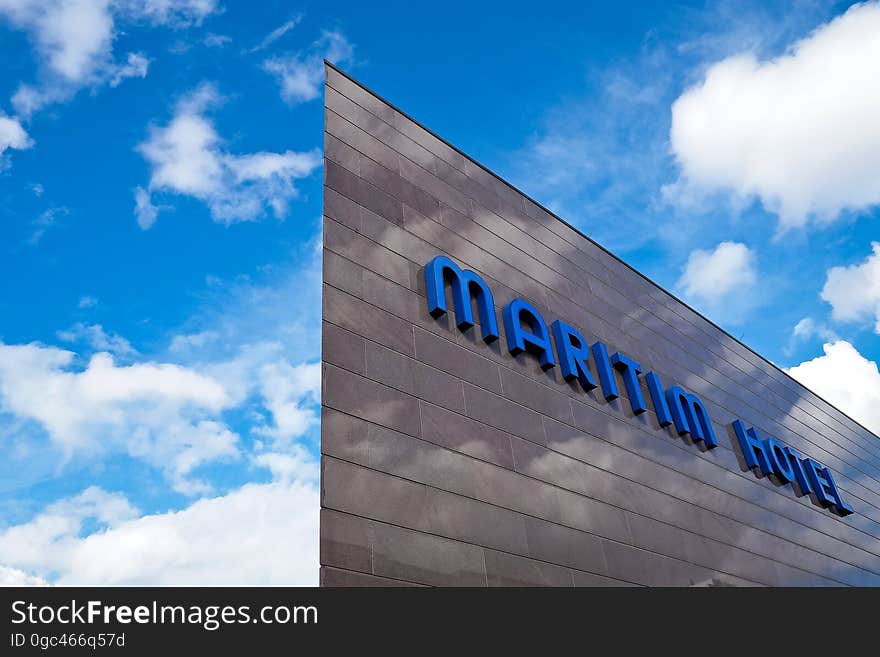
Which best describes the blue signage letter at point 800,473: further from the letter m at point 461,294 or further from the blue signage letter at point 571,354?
the letter m at point 461,294

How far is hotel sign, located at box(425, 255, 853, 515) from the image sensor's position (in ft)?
36.4

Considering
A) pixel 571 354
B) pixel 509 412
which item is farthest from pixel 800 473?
pixel 509 412

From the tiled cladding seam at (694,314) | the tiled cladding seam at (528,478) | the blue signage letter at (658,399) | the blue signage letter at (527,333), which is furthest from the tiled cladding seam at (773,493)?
the tiled cladding seam at (694,314)

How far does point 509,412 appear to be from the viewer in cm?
1065

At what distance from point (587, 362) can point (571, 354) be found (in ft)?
2.36

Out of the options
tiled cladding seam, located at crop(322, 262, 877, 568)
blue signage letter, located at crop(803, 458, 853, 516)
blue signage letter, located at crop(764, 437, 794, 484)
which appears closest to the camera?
tiled cladding seam, located at crop(322, 262, 877, 568)

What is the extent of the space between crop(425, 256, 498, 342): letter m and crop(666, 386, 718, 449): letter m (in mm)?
5639

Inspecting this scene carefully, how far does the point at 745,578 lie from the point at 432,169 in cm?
1042

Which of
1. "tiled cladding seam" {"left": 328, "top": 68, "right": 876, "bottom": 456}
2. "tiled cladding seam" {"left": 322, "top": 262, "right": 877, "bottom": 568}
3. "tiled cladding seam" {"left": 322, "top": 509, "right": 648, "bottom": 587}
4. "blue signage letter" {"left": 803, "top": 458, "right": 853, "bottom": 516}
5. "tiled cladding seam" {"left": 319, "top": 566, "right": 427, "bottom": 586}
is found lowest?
"tiled cladding seam" {"left": 319, "top": 566, "right": 427, "bottom": 586}

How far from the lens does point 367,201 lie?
1100 centimetres

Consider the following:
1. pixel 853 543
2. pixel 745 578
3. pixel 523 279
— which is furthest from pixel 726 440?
pixel 523 279

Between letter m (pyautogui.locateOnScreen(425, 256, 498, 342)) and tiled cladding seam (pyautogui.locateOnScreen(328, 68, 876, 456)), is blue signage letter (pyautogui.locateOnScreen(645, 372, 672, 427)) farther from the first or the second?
letter m (pyautogui.locateOnScreen(425, 256, 498, 342))

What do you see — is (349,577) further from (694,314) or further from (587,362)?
(694,314)

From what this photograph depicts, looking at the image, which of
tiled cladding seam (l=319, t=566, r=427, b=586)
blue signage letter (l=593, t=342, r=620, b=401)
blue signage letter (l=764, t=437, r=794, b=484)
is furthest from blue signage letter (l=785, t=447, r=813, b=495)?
tiled cladding seam (l=319, t=566, r=427, b=586)
